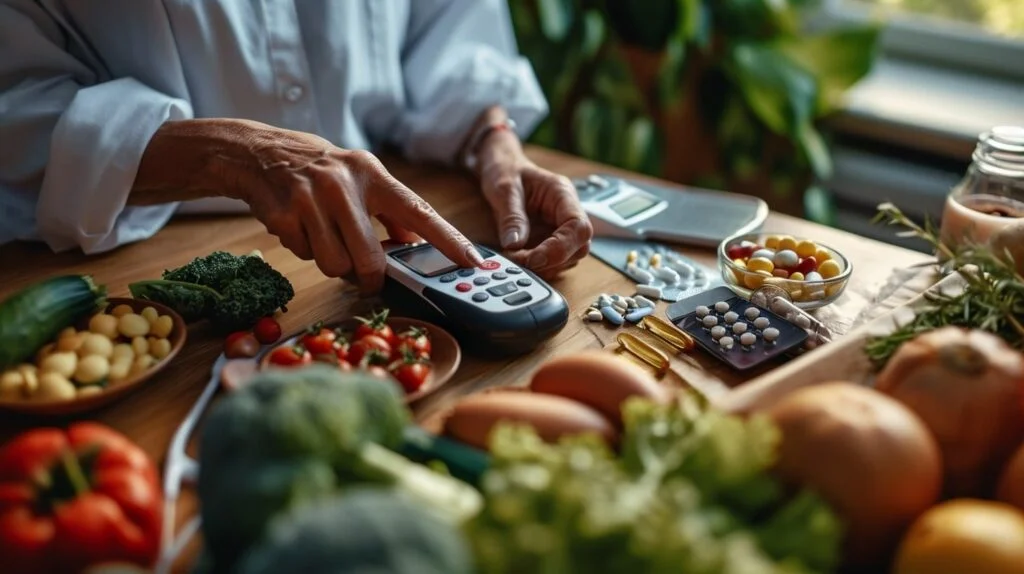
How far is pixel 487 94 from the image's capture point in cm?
146

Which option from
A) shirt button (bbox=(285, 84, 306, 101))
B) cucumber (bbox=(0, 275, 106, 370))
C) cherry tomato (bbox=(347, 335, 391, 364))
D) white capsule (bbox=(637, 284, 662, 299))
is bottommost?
white capsule (bbox=(637, 284, 662, 299))

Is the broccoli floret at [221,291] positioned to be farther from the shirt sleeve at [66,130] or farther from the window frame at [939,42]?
the window frame at [939,42]

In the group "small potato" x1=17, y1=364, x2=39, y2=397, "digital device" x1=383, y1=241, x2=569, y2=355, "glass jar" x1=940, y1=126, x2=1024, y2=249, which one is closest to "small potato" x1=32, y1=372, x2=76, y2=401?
"small potato" x1=17, y1=364, x2=39, y2=397

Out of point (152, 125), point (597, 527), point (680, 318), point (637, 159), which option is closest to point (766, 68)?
point (637, 159)

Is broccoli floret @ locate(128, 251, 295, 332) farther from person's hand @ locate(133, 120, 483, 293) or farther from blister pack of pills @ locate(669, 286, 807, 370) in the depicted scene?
blister pack of pills @ locate(669, 286, 807, 370)

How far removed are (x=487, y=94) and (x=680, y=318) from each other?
646 millimetres

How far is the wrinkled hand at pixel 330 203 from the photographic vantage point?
1004 mm

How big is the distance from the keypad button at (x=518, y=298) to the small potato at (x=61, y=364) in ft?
1.45

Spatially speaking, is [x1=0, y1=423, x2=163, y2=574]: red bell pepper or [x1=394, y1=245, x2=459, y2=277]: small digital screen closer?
[x1=0, y1=423, x2=163, y2=574]: red bell pepper

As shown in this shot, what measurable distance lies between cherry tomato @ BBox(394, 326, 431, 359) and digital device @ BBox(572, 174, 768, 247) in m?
0.42

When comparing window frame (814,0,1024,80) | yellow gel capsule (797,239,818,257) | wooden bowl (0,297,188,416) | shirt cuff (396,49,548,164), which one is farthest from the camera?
window frame (814,0,1024,80)

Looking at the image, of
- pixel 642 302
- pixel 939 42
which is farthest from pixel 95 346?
pixel 939 42

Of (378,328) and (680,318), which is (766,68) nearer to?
(680,318)

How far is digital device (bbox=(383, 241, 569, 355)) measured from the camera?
0.92m
